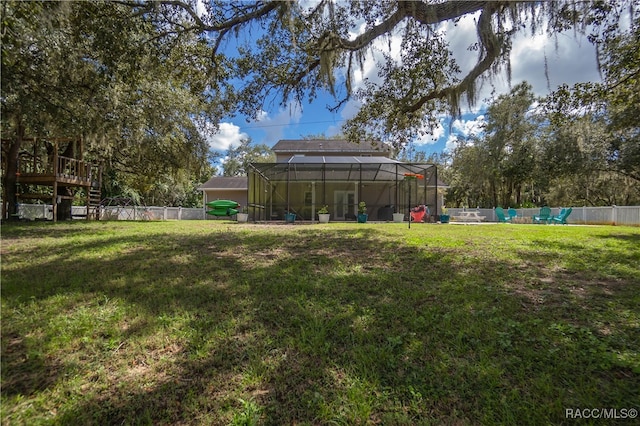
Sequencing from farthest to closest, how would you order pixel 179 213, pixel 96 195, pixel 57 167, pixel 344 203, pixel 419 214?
1. pixel 179 213
2. pixel 344 203
3. pixel 96 195
4. pixel 419 214
5. pixel 57 167

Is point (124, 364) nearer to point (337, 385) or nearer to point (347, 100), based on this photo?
point (337, 385)

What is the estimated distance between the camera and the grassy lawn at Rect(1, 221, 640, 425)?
5.43ft

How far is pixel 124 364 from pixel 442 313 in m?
2.45

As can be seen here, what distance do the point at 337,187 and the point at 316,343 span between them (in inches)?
667

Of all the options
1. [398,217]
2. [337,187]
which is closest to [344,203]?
[337,187]

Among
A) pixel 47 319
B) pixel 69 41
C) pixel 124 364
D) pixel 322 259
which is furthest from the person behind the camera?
pixel 69 41

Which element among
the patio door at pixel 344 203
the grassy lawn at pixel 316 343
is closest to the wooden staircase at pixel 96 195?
the patio door at pixel 344 203

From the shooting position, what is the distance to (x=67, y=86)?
23.3 ft

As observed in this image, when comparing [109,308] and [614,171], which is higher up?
[614,171]

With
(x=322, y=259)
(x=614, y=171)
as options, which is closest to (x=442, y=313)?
Result: (x=322, y=259)

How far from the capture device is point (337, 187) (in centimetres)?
1894

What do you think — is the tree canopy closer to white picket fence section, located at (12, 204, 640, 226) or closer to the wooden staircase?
white picket fence section, located at (12, 204, 640, 226)

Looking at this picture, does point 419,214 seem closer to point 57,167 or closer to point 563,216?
point 563,216

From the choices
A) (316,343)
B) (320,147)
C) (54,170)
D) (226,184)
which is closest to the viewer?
(316,343)
